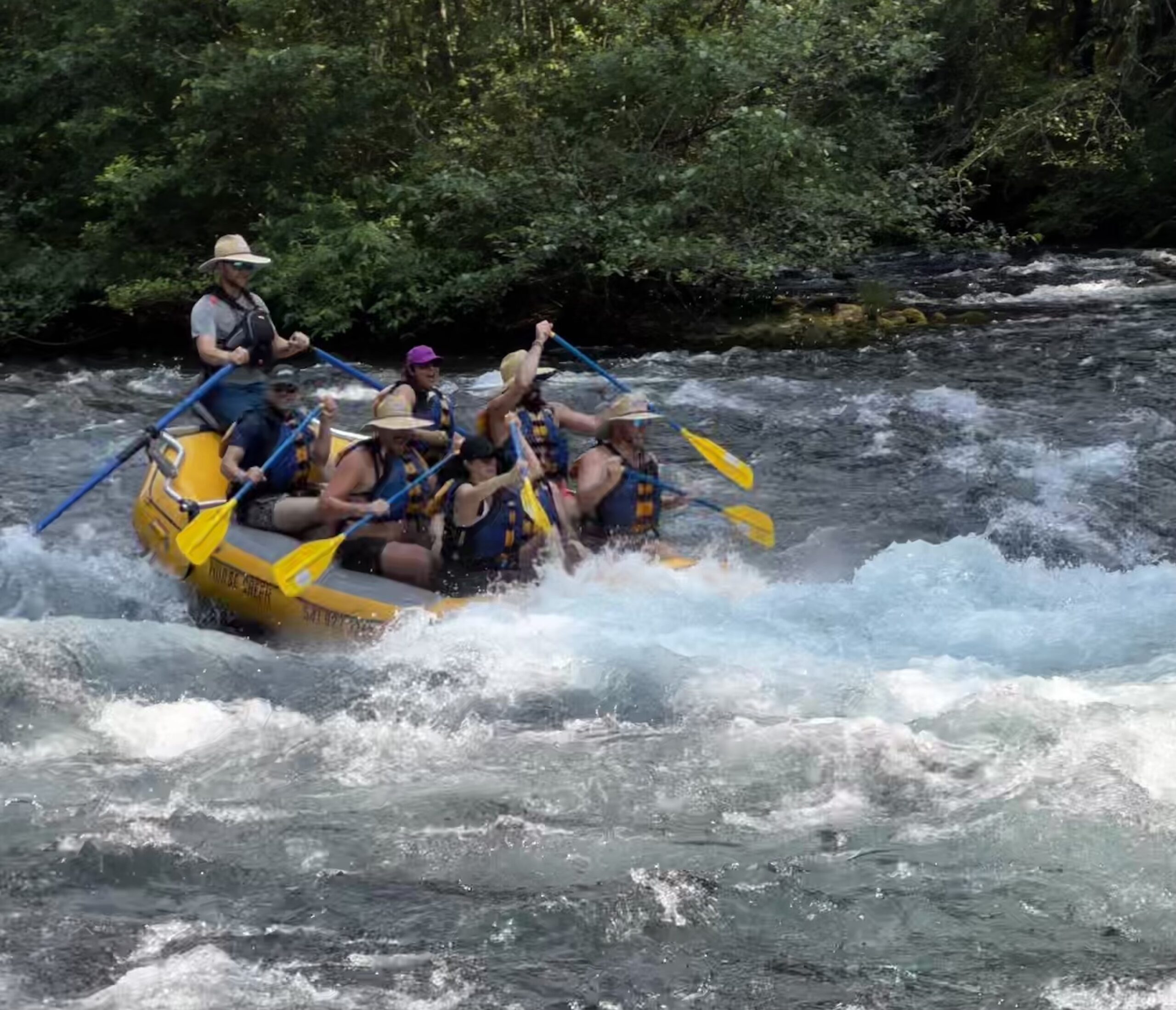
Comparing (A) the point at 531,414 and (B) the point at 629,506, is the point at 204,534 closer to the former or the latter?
(A) the point at 531,414

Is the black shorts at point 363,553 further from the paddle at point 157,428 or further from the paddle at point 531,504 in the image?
the paddle at point 157,428

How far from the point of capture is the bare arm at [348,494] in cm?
655

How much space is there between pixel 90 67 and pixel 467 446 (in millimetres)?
10484

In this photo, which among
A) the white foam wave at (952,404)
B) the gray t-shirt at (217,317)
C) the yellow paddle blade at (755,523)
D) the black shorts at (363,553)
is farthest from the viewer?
the white foam wave at (952,404)

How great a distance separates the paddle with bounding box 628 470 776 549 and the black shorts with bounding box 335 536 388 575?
137 centimetres

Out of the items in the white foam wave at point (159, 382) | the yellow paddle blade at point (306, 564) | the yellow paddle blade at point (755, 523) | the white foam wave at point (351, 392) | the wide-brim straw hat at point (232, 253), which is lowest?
the white foam wave at point (159, 382)

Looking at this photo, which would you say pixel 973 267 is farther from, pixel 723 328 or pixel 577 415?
Answer: pixel 577 415

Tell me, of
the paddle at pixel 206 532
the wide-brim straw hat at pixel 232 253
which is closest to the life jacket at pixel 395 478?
the paddle at pixel 206 532

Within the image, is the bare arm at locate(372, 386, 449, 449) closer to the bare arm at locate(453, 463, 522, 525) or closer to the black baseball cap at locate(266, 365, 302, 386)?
the bare arm at locate(453, 463, 522, 525)

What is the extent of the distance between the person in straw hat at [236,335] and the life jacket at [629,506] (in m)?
1.76

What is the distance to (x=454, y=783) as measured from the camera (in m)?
5.09

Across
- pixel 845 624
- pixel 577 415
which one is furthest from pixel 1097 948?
pixel 577 415

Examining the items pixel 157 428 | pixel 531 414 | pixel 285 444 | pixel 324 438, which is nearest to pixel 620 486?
pixel 531 414

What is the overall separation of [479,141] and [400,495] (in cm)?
799
